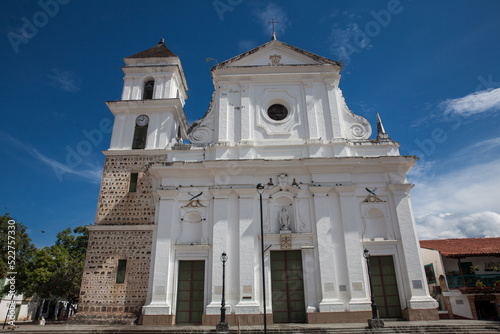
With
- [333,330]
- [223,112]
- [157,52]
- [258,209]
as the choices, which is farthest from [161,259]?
[157,52]

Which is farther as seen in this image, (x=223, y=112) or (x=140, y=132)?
(x=140, y=132)

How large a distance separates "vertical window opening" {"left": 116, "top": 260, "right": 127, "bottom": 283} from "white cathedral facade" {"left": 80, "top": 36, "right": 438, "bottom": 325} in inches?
3.5

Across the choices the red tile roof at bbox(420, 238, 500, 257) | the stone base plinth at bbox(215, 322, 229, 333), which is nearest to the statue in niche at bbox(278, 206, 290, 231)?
the stone base plinth at bbox(215, 322, 229, 333)

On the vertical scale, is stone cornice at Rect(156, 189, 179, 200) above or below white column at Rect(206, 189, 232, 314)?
above

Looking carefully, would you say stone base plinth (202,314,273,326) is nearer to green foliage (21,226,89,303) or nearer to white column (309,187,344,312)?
white column (309,187,344,312)

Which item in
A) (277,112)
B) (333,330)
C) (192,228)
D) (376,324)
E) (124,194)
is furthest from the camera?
(277,112)

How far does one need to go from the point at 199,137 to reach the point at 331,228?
26.2 ft

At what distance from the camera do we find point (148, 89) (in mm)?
19688

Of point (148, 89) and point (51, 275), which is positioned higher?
point (148, 89)

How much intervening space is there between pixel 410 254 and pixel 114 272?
1318 centimetres

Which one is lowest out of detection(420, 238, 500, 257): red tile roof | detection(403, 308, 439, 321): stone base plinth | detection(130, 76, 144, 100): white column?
detection(403, 308, 439, 321): stone base plinth

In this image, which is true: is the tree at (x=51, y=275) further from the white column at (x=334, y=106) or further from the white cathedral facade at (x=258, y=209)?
the white column at (x=334, y=106)

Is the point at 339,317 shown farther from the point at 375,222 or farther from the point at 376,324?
the point at 375,222

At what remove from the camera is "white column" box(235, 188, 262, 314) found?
44.5 feet
